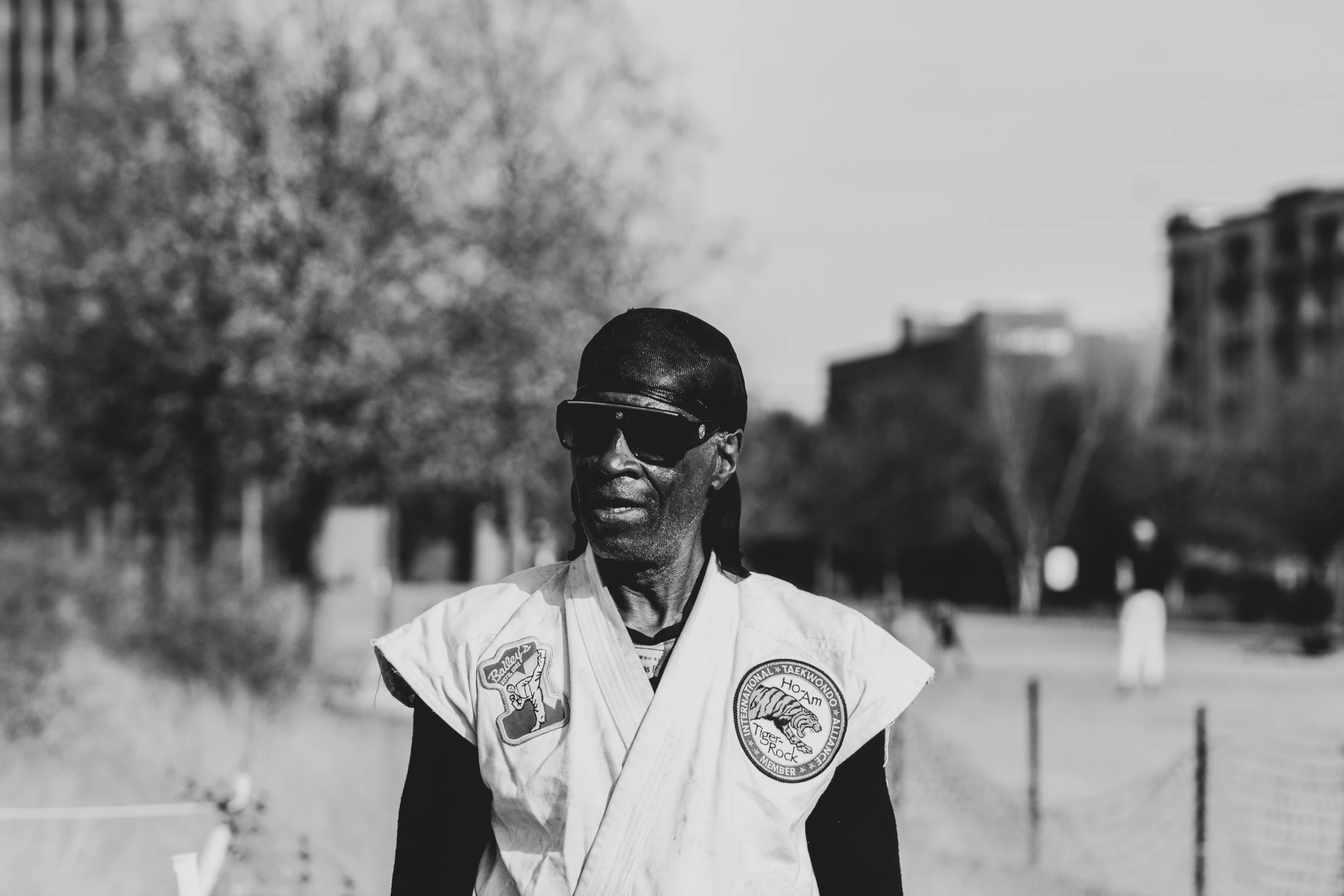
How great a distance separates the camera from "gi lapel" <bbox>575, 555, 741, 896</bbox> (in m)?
2.06

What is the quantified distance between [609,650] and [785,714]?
261 millimetres

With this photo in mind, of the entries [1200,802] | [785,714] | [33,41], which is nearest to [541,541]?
[1200,802]

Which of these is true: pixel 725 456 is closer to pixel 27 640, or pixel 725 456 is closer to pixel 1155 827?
pixel 1155 827

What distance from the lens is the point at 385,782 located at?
8.53m

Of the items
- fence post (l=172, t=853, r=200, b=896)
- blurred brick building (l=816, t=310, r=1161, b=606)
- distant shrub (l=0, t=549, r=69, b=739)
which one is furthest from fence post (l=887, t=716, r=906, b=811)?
blurred brick building (l=816, t=310, r=1161, b=606)

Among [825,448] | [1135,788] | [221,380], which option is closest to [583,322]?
[221,380]

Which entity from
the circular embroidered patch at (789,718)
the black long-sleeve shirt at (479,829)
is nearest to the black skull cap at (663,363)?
the circular embroidered patch at (789,718)

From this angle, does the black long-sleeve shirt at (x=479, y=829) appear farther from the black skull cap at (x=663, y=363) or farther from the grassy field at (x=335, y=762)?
the grassy field at (x=335, y=762)

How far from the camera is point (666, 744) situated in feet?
6.93

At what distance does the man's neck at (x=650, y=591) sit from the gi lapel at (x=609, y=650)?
5cm

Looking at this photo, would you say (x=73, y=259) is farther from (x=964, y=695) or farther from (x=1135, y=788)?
(x=1135, y=788)

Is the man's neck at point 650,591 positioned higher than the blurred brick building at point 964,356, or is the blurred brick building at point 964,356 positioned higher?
the blurred brick building at point 964,356

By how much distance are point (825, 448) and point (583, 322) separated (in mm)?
41760

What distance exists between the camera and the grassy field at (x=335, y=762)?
6.27 meters
